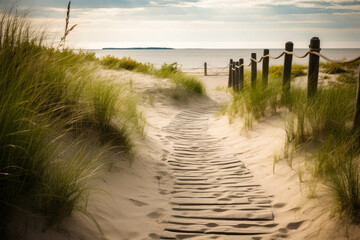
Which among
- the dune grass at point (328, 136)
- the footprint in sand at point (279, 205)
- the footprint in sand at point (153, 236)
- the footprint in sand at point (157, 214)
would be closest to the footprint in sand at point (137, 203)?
the footprint in sand at point (157, 214)

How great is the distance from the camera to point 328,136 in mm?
3697

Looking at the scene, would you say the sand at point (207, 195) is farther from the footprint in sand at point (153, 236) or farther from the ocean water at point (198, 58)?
the ocean water at point (198, 58)

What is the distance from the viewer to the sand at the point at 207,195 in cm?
280

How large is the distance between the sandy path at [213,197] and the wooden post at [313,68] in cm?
164

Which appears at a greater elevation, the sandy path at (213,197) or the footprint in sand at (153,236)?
the sandy path at (213,197)

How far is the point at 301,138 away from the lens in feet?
13.5

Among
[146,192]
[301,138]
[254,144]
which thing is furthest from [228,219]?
[254,144]

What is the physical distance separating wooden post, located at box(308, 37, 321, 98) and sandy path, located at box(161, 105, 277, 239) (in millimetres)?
1639

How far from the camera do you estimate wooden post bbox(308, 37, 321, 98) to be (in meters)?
4.92

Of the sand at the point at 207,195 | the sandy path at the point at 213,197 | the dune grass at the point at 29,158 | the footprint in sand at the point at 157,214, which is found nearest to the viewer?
the dune grass at the point at 29,158

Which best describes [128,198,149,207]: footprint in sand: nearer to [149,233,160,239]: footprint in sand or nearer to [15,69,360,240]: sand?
[15,69,360,240]: sand

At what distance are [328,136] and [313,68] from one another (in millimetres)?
1742

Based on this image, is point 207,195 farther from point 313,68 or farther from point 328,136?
point 313,68

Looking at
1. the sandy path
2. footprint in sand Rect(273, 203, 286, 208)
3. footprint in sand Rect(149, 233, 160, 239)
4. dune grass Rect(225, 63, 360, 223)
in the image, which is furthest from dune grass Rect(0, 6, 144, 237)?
dune grass Rect(225, 63, 360, 223)
